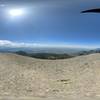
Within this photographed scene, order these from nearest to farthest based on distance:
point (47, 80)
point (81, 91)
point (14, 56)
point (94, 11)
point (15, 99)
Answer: point (15, 99) → point (81, 91) → point (94, 11) → point (47, 80) → point (14, 56)

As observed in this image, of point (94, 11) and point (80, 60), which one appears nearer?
point (94, 11)

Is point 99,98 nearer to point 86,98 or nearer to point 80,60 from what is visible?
point 86,98

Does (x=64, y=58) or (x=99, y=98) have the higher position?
(x=64, y=58)

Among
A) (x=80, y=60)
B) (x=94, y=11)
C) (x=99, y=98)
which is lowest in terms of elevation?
(x=99, y=98)

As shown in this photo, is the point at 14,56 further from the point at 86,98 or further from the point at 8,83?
the point at 86,98

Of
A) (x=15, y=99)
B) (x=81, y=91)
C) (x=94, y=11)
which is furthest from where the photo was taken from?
(x=94, y=11)

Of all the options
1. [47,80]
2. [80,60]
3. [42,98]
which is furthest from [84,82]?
[42,98]
